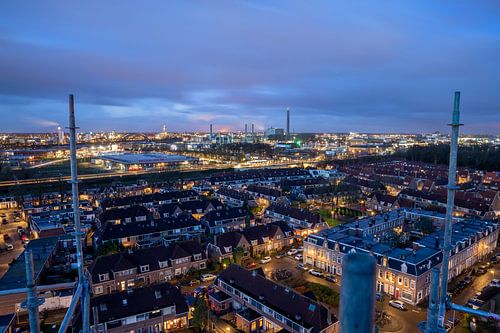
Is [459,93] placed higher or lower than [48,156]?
higher

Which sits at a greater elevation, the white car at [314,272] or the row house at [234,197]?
the row house at [234,197]

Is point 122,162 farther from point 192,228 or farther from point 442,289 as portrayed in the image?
point 442,289

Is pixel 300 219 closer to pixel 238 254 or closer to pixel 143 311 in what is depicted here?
pixel 238 254

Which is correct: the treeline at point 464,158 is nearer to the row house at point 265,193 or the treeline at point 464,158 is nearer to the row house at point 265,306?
the row house at point 265,193

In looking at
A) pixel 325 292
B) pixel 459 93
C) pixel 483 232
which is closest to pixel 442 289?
pixel 459 93

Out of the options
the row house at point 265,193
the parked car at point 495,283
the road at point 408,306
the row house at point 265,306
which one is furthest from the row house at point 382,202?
the row house at point 265,306

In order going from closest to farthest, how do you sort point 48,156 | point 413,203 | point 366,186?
point 413,203 < point 366,186 < point 48,156
